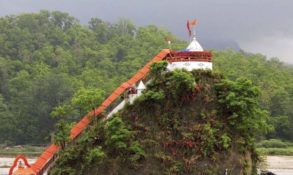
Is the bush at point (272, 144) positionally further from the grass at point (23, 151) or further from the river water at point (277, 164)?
the grass at point (23, 151)

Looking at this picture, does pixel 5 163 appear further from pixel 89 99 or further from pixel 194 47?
pixel 194 47

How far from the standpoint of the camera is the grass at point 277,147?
51844 mm

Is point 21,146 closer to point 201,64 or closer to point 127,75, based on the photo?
point 127,75

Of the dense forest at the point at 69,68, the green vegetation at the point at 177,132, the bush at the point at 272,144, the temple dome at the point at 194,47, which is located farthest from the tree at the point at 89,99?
the bush at the point at 272,144

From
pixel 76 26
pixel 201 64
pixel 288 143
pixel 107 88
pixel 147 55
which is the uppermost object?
pixel 76 26

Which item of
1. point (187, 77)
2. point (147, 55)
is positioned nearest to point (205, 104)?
point (187, 77)

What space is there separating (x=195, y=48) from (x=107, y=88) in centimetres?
3847

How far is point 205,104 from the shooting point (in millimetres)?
20391

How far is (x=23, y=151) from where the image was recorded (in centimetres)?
5475

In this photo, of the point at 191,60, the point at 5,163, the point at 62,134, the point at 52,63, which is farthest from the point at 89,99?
the point at 52,63

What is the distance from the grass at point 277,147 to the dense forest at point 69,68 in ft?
6.81

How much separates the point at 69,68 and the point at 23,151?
19.9m

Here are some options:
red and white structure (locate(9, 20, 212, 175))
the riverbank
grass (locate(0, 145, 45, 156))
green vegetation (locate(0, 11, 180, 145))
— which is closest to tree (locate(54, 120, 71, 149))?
red and white structure (locate(9, 20, 212, 175))

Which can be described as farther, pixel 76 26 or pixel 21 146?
pixel 76 26
